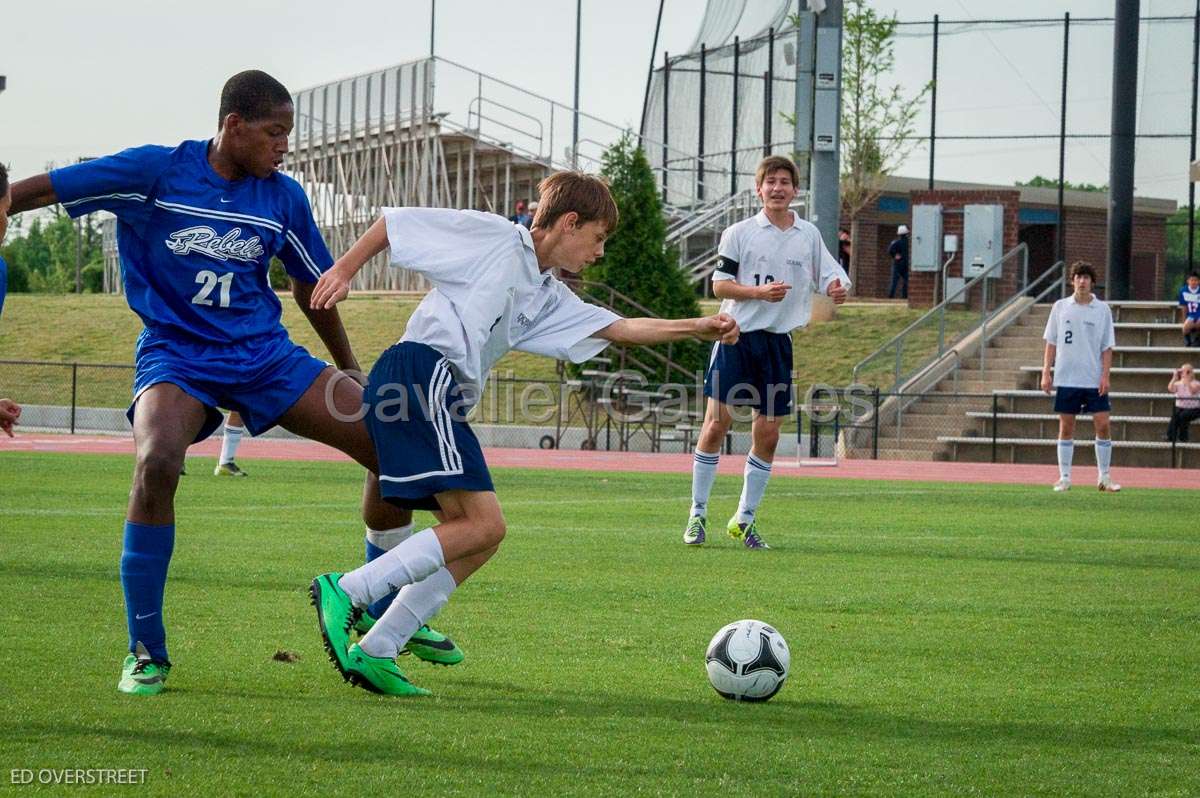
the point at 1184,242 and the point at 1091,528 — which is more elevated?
the point at 1184,242

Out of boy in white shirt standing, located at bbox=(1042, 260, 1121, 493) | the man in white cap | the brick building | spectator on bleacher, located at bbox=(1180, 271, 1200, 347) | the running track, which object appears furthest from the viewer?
the brick building

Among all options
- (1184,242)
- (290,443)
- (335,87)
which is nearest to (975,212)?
(1184,242)

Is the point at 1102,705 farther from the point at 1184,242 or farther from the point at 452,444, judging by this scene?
the point at 1184,242

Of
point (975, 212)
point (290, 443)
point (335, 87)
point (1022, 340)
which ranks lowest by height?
point (290, 443)

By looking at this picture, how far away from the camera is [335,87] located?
1810 inches

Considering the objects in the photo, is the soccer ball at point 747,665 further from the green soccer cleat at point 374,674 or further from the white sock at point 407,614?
the green soccer cleat at point 374,674

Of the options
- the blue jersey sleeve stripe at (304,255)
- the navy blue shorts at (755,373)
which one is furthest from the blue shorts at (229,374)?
the navy blue shorts at (755,373)

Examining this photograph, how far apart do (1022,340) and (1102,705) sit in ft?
81.3

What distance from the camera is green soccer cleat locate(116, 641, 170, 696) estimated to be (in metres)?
4.82

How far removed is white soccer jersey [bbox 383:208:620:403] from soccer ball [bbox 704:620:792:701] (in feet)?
3.80

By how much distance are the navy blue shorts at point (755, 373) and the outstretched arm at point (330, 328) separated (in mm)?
4287

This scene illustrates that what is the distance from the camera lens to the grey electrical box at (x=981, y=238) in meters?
31.2

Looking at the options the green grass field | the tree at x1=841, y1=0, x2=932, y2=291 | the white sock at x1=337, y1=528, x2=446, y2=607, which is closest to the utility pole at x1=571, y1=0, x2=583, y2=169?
the tree at x1=841, y1=0, x2=932, y2=291

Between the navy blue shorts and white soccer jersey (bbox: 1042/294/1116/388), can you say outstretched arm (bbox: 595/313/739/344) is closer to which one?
the navy blue shorts
